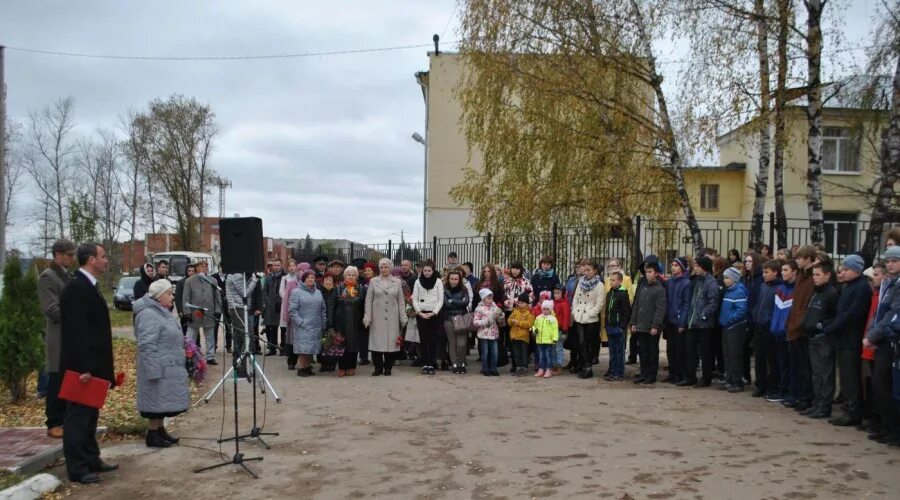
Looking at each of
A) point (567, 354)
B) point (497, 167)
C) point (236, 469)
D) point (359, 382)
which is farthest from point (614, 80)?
point (236, 469)

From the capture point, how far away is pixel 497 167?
18875 mm

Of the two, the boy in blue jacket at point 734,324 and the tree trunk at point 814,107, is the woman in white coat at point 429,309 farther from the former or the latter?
the tree trunk at point 814,107

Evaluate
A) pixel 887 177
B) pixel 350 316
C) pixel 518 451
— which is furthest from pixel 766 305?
pixel 350 316

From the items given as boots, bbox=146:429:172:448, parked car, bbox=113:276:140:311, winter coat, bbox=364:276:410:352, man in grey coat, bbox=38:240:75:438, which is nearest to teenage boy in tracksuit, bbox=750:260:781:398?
winter coat, bbox=364:276:410:352

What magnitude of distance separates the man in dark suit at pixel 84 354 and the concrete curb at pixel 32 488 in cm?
16

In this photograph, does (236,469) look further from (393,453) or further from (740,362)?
(740,362)

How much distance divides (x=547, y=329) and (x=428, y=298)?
2.06 m

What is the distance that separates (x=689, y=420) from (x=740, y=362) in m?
2.36

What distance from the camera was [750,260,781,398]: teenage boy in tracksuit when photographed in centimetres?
970

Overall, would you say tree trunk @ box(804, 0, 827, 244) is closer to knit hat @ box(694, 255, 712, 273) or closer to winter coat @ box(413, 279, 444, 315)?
A: knit hat @ box(694, 255, 712, 273)

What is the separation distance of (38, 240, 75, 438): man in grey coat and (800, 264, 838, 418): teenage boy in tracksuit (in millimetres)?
8047

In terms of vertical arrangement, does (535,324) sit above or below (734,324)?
below

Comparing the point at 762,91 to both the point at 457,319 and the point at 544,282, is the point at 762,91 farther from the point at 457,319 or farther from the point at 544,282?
the point at 457,319

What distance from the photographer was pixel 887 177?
508 inches
